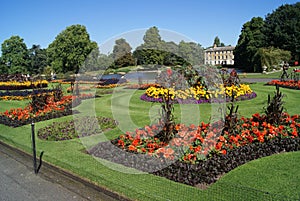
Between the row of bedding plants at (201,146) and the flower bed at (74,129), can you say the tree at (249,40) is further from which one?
the row of bedding plants at (201,146)

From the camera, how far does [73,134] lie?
7645 mm

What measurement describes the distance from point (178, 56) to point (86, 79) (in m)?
17.0

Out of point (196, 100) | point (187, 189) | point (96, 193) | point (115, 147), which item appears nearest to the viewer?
point (187, 189)

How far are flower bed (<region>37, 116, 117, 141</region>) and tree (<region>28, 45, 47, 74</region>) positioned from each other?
74230 mm

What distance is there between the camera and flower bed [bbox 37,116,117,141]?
7551 millimetres

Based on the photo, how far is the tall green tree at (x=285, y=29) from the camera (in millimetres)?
49219

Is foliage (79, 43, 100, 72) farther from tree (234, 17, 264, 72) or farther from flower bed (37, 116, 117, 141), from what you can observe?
tree (234, 17, 264, 72)

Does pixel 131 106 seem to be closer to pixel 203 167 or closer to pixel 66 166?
pixel 66 166

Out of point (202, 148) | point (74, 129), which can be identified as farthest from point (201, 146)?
point (74, 129)

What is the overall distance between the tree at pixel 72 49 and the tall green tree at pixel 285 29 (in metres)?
34.4

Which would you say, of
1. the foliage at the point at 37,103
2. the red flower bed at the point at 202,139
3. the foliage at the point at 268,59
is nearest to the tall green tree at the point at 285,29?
the foliage at the point at 268,59

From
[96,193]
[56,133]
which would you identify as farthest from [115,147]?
[56,133]

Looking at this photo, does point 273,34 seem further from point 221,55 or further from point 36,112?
point 221,55

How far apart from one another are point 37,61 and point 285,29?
68.7 meters
